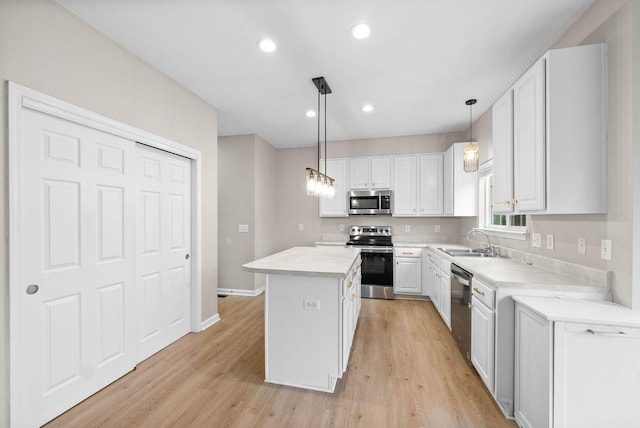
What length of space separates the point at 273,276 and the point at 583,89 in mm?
2508

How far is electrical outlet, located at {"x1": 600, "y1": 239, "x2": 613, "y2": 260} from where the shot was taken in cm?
167

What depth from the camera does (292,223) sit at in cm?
538

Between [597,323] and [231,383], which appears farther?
[231,383]

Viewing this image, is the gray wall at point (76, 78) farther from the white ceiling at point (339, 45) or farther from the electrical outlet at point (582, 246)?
the electrical outlet at point (582, 246)

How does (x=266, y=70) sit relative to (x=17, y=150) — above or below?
above

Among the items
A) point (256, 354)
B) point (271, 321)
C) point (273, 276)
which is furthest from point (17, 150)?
point (256, 354)

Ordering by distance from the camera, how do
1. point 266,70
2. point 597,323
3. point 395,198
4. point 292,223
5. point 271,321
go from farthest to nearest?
point 292,223 < point 395,198 < point 266,70 < point 271,321 < point 597,323

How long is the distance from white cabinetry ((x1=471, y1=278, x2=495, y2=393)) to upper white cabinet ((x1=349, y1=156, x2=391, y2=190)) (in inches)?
107

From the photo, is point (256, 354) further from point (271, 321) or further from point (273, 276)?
point (273, 276)

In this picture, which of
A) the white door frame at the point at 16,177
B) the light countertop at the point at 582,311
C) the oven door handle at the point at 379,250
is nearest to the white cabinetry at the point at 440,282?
the oven door handle at the point at 379,250

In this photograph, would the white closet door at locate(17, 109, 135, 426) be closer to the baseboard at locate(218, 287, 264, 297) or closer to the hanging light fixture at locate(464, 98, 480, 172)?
the baseboard at locate(218, 287, 264, 297)

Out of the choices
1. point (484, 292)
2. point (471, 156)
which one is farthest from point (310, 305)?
point (471, 156)

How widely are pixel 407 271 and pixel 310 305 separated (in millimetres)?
2618

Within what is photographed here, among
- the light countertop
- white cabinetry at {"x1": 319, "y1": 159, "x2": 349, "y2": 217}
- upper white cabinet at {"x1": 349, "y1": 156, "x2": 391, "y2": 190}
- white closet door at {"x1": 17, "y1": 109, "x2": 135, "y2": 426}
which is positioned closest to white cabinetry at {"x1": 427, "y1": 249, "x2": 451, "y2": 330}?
the light countertop
